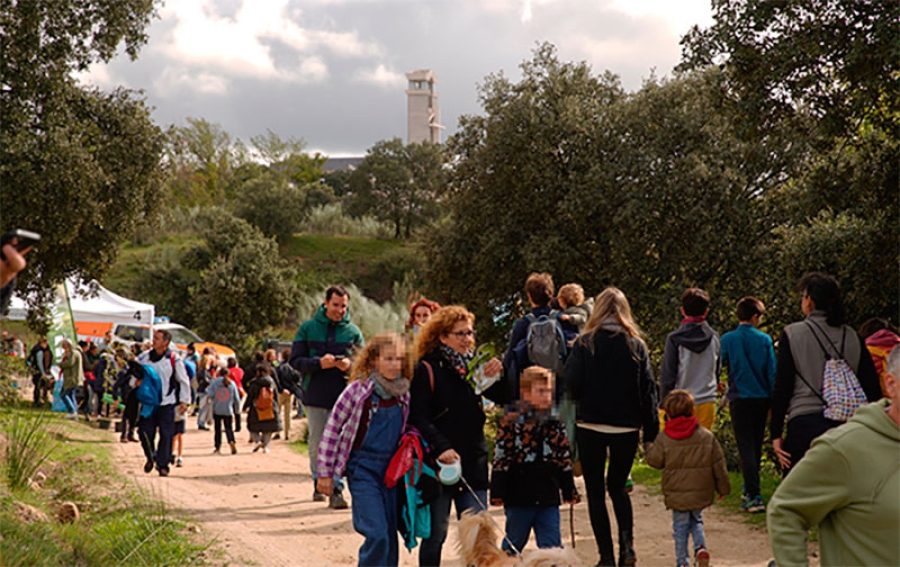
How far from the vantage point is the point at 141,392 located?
1341 cm

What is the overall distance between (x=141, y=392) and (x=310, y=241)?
183 feet

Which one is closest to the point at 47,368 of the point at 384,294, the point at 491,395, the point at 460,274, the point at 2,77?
the point at 2,77

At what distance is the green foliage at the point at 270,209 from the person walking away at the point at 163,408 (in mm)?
53102

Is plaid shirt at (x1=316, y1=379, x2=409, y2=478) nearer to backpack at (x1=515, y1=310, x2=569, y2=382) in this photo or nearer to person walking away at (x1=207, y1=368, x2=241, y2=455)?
backpack at (x1=515, y1=310, x2=569, y2=382)

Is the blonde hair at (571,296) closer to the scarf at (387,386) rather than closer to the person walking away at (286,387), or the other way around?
the scarf at (387,386)

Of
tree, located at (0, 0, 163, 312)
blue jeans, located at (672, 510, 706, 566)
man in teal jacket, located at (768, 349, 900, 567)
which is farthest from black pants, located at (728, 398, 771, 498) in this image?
tree, located at (0, 0, 163, 312)

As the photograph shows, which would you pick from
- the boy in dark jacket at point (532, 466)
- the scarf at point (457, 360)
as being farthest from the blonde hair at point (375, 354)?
the boy in dark jacket at point (532, 466)

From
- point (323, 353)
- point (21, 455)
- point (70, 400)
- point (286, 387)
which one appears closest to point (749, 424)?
point (323, 353)

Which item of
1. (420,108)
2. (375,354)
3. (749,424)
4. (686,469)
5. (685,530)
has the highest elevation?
(420,108)

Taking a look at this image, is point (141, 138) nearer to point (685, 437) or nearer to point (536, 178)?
point (536, 178)

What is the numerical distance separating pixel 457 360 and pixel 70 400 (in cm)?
1811

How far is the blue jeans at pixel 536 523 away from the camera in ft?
21.6

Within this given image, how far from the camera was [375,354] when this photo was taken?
6.34m

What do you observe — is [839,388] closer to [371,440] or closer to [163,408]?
[371,440]
